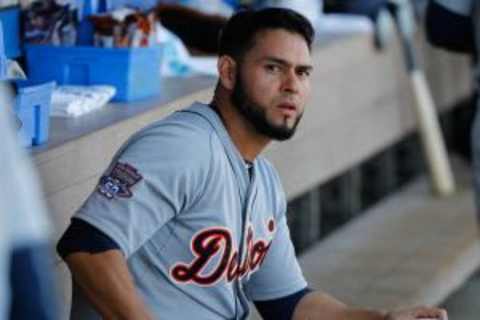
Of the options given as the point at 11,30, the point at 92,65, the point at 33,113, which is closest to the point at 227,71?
the point at 33,113

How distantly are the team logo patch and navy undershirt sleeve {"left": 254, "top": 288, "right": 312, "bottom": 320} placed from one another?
654 millimetres

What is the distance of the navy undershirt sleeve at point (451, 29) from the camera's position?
5859 millimetres

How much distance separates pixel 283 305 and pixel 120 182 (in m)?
0.69

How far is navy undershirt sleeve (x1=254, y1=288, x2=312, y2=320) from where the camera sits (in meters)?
4.04

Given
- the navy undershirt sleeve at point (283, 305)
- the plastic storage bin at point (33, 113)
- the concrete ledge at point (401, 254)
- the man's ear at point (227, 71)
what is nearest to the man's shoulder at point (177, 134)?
the man's ear at point (227, 71)

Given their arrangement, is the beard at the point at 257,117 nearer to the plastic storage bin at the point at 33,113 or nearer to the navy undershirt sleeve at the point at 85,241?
the navy undershirt sleeve at the point at 85,241

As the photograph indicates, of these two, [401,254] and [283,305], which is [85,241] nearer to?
[283,305]

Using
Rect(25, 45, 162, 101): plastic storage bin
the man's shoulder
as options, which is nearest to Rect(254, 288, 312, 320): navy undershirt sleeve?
the man's shoulder

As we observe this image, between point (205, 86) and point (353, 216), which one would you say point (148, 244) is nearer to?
point (205, 86)

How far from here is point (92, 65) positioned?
528 centimetres

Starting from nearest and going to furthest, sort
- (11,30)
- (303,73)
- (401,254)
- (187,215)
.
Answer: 1. (187,215)
2. (303,73)
3. (11,30)
4. (401,254)

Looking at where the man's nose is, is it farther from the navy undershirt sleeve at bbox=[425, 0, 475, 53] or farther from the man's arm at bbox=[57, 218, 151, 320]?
the navy undershirt sleeve at bbox=[425, 0, 475, 53]

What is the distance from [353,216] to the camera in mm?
8305

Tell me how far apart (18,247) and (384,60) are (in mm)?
6283
